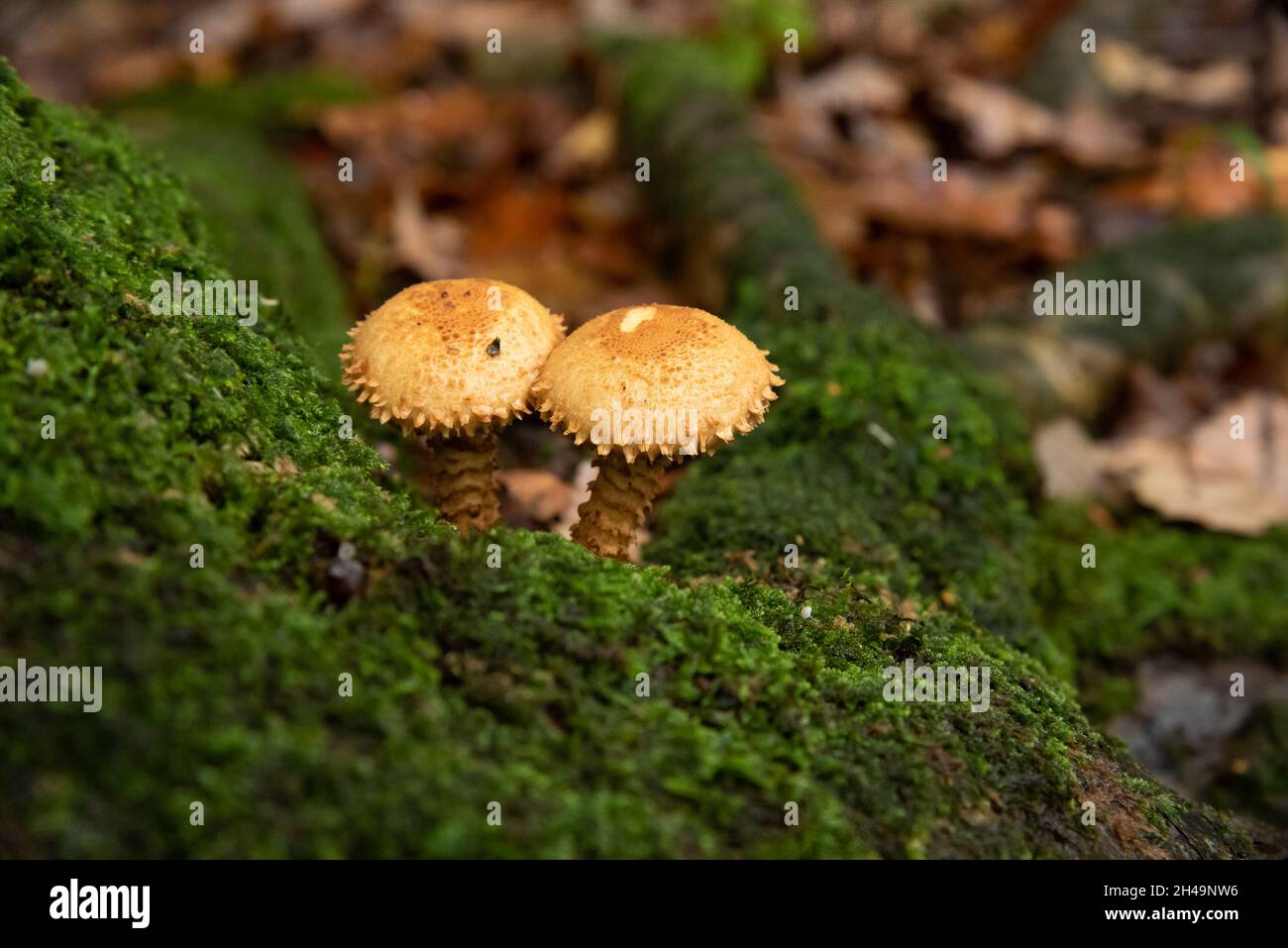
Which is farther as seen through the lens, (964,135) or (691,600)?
(964,135)

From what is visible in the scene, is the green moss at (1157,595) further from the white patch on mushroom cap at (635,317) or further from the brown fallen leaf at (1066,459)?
the white patch on mushroom cap at (635,317)

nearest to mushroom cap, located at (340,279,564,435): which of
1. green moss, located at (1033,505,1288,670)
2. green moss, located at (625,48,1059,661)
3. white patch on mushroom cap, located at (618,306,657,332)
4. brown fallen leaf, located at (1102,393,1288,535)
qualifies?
white patch on mushroom cap, located at (618,306,657,332)

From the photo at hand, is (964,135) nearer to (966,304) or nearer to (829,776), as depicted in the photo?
(966,304)

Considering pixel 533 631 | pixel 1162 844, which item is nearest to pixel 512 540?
pixel 533 631

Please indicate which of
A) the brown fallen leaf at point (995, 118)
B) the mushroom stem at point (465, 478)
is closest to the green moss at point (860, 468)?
the mushroom stem at point (465, 478)

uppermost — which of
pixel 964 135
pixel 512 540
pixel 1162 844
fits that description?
pixel 964 135

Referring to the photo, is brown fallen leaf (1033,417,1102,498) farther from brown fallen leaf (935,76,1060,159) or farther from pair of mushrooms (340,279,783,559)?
brown fallen leaf (935,76,1060,159)
